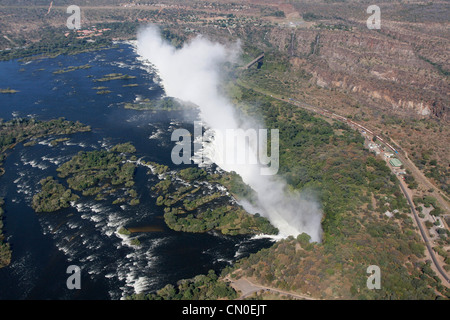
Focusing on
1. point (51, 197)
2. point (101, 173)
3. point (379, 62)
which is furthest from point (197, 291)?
point (379, 62)

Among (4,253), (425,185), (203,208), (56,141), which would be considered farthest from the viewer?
(56,141)

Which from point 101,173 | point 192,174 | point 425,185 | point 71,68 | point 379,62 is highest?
point 379,62

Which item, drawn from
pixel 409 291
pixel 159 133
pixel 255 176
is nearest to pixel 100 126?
pixel 159 133

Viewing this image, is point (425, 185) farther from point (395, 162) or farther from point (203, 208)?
point (203, 208)

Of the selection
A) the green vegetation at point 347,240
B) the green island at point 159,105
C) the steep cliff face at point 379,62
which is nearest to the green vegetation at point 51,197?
the green vegetation at point 347,240

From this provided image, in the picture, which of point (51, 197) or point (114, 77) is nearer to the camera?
point (51, 197)
